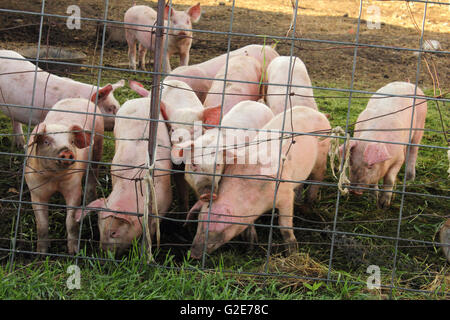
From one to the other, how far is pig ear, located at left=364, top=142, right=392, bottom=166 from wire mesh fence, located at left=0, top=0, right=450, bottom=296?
0.04 ft

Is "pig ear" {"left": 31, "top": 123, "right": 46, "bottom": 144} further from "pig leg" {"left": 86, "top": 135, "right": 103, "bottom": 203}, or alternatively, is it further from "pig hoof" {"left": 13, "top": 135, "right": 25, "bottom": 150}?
"pig hoof" {"left": 13, "top": 135, "right": 25, "bottom": 150}

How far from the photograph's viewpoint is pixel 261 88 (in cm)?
618

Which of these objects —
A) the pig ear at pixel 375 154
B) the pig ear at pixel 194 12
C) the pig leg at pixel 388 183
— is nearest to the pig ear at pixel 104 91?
the pig ear at pixel 375 154

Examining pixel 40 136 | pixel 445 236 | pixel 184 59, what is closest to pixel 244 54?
pixel 184 59

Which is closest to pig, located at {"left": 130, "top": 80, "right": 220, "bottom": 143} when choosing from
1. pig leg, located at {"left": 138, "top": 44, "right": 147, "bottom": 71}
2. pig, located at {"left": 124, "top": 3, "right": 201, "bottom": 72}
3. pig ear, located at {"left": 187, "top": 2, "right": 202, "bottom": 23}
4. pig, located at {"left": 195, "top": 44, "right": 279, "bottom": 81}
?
pig, located at {"left": 195, "top": 44, "right": 279, "bottom": 81}

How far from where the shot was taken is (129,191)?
158 inches

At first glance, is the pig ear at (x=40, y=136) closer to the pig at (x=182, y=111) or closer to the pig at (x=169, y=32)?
the pig at (x=182, y=111)

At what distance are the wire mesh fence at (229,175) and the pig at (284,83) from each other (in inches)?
0.9

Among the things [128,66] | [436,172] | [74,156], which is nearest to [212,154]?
[74,156]

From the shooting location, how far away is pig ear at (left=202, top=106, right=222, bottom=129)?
4621 mm

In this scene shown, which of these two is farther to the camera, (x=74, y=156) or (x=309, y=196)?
(x=309, y=196)

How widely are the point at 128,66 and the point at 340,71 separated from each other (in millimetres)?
3394

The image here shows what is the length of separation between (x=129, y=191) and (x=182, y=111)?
109 centimetres
